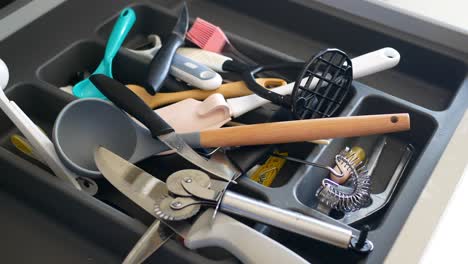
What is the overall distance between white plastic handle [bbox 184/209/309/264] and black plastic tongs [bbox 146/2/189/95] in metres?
0.27

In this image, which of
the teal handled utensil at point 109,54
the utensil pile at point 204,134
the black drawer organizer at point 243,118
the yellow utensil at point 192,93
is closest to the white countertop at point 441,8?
the black drawer organizer at point 243,118

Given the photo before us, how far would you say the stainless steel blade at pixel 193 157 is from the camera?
739 mm

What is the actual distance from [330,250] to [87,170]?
0.34 m

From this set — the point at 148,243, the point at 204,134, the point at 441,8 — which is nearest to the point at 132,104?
the point at 204,134

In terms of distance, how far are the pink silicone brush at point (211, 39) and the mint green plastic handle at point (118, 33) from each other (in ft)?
0.34

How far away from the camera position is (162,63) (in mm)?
888

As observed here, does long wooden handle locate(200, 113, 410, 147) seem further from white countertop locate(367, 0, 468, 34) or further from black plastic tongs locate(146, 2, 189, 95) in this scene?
white countertop locate(367, 0, 468, 34)

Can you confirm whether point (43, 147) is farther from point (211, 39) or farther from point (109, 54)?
point (211, 39)

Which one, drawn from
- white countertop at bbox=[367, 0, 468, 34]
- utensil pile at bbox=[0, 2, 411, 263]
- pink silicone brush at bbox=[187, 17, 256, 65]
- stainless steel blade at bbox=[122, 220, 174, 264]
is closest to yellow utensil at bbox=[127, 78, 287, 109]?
utensil pile at bbox=[0, 2, 411, 263]

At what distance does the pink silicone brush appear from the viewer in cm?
98

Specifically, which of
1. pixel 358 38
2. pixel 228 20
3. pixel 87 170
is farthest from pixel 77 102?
pixel 358 38

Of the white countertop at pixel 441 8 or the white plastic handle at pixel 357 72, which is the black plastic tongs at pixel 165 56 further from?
the white countertop at pixel 441 8

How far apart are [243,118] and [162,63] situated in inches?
6.0

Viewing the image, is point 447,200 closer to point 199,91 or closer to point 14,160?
point 199,91
